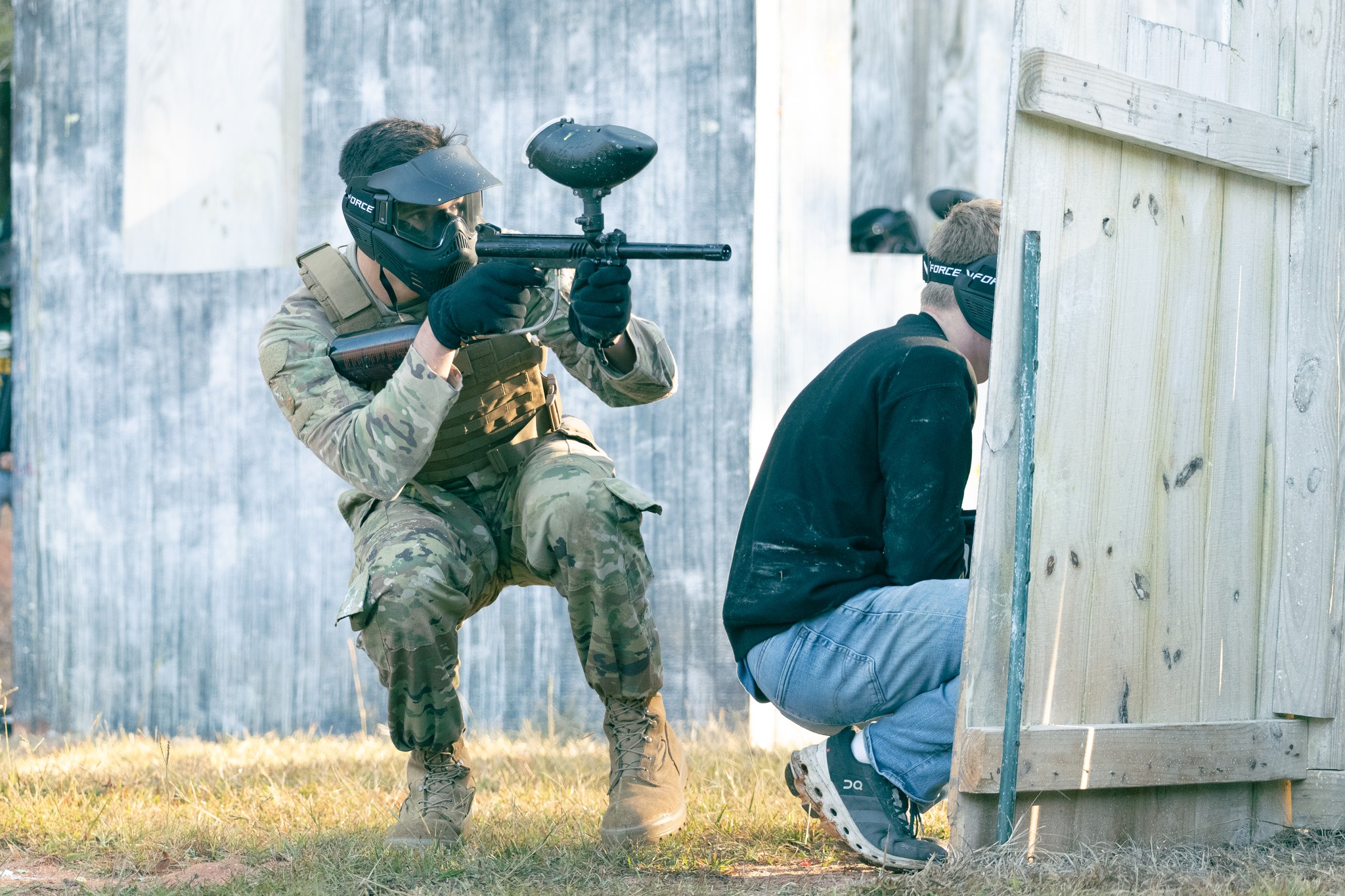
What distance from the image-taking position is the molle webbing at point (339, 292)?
137 inches

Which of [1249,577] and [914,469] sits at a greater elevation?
[914,469]

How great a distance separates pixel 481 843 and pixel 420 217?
1.52 m

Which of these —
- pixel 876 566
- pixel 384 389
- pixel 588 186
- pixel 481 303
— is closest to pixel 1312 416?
pixel 876 566

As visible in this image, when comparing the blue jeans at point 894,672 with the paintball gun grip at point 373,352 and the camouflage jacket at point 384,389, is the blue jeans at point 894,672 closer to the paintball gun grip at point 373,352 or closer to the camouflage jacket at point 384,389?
the camouflage jacket at point 384,389

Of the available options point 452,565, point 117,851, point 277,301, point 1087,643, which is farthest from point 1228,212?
point 277,301

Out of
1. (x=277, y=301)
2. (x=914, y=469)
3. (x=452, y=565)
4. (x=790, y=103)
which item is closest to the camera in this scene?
(x=914, y=469)

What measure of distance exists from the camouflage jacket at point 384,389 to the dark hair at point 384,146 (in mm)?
352

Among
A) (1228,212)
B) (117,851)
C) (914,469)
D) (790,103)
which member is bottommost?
(117,851)

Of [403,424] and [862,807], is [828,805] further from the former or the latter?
[403,424]

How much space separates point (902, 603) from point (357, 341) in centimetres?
146

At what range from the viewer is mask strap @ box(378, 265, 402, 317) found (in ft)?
11.7

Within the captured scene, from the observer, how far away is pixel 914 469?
9.36 feet

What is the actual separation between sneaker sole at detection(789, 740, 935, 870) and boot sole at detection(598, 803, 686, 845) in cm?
33

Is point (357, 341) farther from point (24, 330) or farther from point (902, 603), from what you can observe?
point (24, 330)
